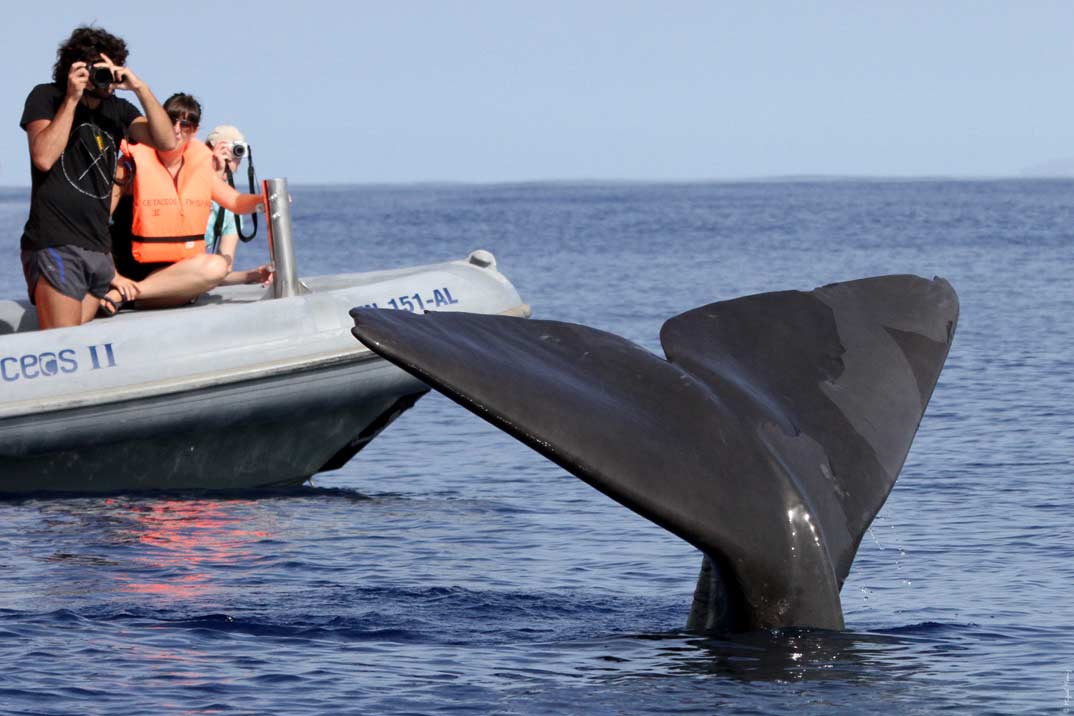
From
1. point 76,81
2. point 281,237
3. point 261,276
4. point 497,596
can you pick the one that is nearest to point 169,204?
point 281,237

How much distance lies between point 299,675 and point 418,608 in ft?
4.42

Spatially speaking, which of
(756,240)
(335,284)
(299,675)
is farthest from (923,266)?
(299,675)

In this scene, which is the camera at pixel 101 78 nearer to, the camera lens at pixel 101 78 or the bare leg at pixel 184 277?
the camera lens at pixel 101 78

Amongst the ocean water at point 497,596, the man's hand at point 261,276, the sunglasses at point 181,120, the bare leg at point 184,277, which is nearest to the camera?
the ocean water at point 497,596

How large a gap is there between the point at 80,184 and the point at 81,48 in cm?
84

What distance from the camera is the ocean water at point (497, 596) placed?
6.50 metres

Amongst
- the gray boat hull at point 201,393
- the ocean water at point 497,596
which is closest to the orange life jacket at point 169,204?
the gray boat hull at point 201,393

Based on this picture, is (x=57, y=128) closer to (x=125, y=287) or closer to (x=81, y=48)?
(x=81, y=48)

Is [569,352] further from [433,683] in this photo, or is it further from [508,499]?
[508,499]

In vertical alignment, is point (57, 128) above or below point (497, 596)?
above

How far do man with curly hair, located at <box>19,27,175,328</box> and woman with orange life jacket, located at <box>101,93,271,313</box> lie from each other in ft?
1.22

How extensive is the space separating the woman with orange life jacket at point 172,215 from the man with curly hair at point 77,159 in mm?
371

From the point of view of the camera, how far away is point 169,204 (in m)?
11.3

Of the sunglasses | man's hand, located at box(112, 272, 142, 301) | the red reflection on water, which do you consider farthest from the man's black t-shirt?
the red reflection on water
